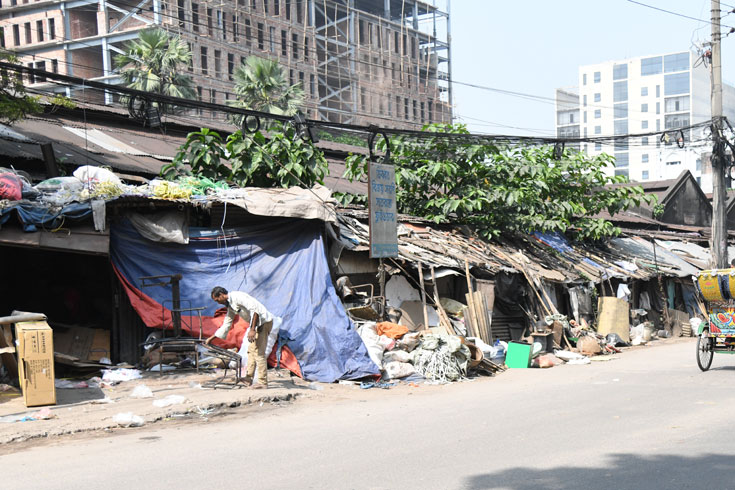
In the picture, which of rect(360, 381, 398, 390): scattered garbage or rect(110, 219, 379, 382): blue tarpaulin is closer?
rect(360, 381, 398, 390): scattered garbage

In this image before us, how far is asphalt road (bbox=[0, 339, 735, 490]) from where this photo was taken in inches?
260

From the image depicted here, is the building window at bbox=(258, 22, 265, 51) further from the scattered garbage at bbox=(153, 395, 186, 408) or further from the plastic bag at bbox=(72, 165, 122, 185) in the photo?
the scattered garbage at bbox=(153, 395, 186, 408)

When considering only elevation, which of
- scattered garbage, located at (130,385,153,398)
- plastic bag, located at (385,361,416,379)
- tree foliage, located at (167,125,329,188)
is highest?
tree foliage, located at (167,125,329,188)

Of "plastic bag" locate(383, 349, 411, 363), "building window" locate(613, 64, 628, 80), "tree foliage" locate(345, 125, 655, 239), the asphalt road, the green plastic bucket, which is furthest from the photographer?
"building window" locate(613, 64, 628, 80)

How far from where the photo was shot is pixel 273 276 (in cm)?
1500

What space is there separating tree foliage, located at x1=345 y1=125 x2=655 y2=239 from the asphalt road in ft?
32.8

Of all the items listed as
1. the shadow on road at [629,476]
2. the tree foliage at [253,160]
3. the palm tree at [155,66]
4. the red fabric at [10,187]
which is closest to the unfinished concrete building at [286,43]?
the palm tree at [155,66]

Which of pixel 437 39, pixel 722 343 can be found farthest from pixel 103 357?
pixel 437 39

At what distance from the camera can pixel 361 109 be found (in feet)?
307

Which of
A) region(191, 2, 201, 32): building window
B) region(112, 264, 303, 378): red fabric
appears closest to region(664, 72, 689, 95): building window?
region(191, 2, 201, 32): building window

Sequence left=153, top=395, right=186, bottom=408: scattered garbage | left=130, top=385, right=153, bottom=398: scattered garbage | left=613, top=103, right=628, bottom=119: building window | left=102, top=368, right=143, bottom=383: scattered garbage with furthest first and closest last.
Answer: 1. left=613, top=103, right=628, bottom=119: building window
2. left=102, top=368, right=143, bottom=383: scattered garbage
3. left=130, top=385, right=153, bottom=398: scattered garbage
4. left=153, top=395, right=186, bottom=408: scattered garbage

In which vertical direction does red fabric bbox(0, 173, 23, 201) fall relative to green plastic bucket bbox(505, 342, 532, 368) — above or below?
above

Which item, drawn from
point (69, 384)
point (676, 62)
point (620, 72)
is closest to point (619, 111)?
point (620, 72)

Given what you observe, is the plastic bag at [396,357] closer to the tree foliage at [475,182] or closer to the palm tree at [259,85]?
the tree foliage at [475,182]
